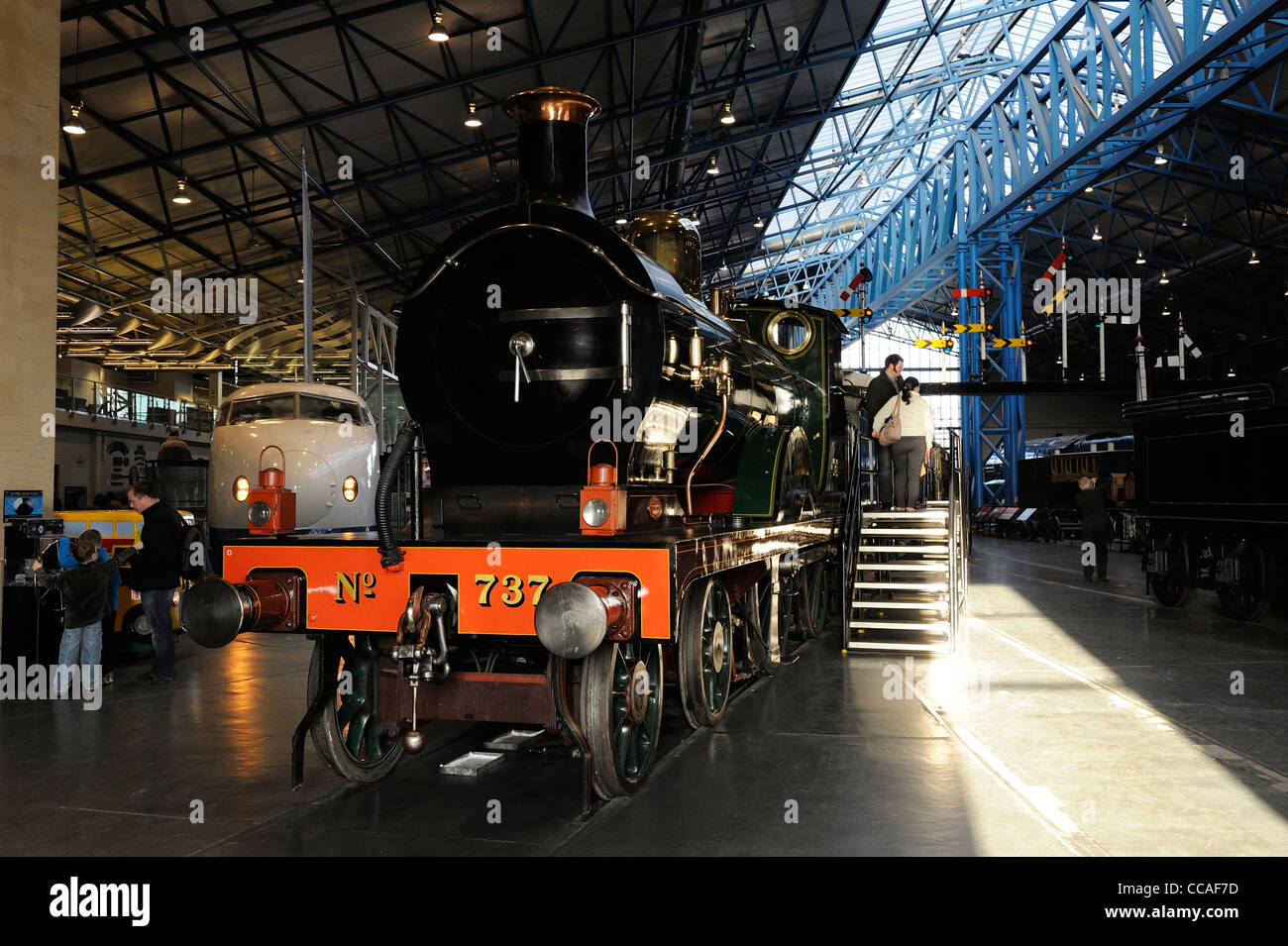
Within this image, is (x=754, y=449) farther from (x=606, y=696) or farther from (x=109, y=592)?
(x=109, y=592)

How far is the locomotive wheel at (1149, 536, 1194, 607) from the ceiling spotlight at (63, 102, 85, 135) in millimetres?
15685

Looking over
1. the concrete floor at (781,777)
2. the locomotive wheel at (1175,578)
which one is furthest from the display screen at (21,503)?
the locomotive wheel at (1175,578)

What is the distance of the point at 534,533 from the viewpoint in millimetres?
4918

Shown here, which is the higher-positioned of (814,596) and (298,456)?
(298,456)

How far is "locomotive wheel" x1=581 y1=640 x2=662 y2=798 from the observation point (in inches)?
172

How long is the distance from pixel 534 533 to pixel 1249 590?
9.32 m

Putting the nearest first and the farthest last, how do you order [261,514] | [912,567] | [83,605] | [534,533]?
[261,514]
[534,533]
[83,605]
[912,567]

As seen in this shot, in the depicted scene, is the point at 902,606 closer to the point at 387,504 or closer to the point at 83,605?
the point at 387,504

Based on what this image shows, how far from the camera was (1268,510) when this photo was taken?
10188mm

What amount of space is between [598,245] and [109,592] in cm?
582

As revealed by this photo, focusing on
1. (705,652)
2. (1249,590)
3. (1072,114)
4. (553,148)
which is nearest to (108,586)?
(705,652)

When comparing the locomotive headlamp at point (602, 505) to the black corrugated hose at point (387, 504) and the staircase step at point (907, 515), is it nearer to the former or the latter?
the black corrugated hose at point (387, 504)

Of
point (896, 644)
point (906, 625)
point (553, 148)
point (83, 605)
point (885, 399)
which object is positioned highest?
point (553, 148)

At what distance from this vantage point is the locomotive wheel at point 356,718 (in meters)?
4.74
